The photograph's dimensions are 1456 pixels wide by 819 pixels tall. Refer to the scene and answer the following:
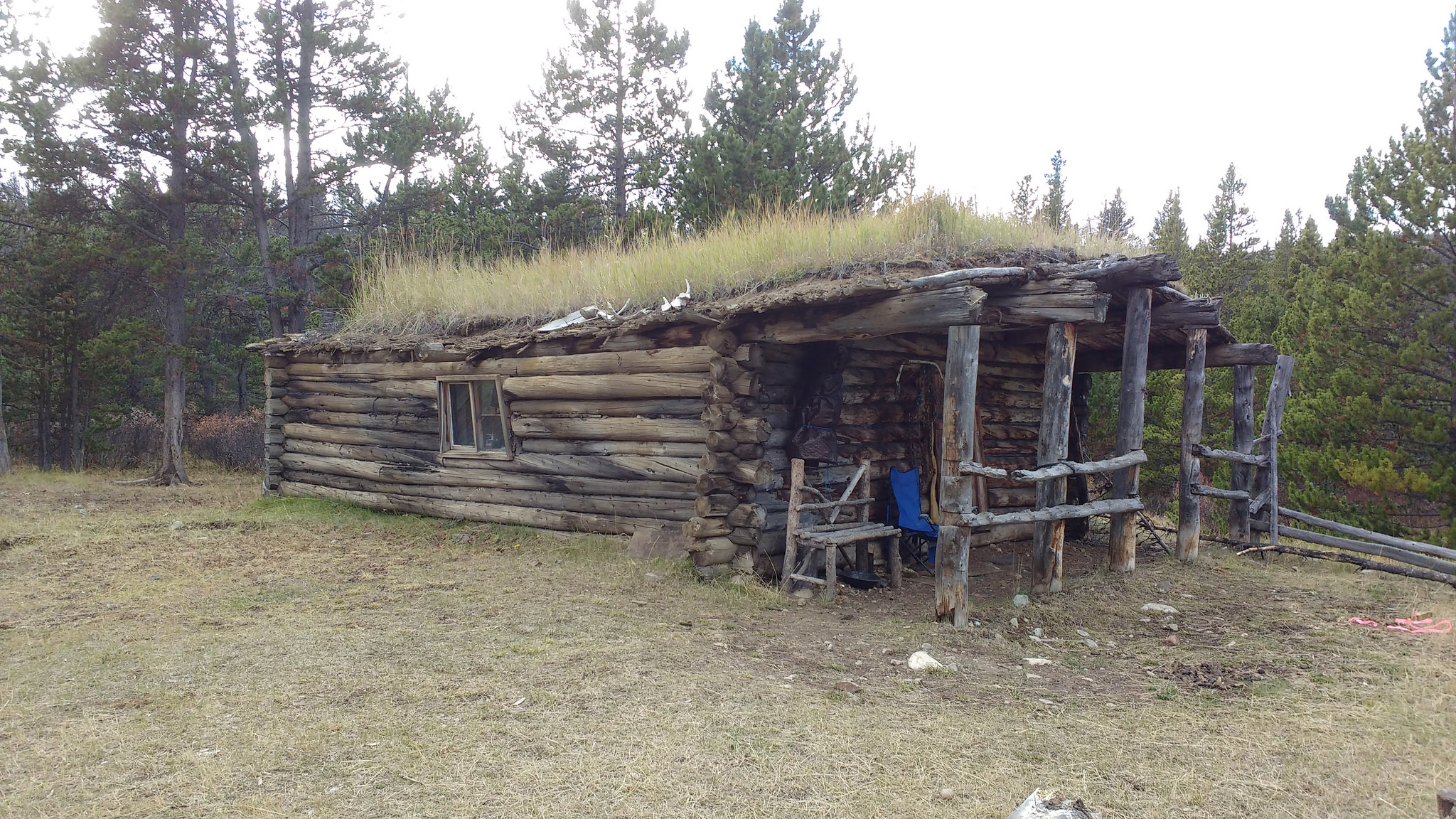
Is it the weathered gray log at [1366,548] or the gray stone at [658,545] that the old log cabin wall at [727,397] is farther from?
the weathered gray log at [1366,548]

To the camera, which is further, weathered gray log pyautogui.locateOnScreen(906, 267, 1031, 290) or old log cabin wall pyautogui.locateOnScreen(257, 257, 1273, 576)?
old log cabin wall pyautogui.locateOnScreen(257, 257, 1273, 576)

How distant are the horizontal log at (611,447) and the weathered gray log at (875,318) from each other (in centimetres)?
150

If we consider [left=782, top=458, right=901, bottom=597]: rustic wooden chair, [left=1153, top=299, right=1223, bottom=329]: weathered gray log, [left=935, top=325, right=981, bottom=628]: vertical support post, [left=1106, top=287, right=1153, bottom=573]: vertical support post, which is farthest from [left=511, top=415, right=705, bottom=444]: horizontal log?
[left=1153, top=299, right=1223, bottom=329]: weathered gray log

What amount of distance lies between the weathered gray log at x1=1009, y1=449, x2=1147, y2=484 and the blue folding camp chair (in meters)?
1.89

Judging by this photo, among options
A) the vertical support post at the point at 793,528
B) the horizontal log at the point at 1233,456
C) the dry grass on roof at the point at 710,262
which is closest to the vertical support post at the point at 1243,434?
the horizontal log at the point at 1233,456

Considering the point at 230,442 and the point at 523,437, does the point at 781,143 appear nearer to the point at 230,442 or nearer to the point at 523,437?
the point at 523,437

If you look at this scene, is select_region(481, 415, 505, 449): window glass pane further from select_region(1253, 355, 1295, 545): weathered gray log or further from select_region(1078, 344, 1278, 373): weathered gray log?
select_region(1253, 355, 1295, 545): weathered gray log

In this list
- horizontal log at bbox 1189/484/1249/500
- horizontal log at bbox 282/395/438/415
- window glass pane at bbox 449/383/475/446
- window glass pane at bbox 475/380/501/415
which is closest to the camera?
horizontal log at bbox 1189/484/1249/500

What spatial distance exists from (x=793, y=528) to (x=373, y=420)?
7.20 m

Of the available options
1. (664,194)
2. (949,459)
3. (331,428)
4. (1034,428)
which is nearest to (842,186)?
(664,194)

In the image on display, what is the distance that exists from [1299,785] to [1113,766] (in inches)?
29.5

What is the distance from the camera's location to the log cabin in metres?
6.99

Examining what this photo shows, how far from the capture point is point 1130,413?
8258mm

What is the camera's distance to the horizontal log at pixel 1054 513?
649cm
